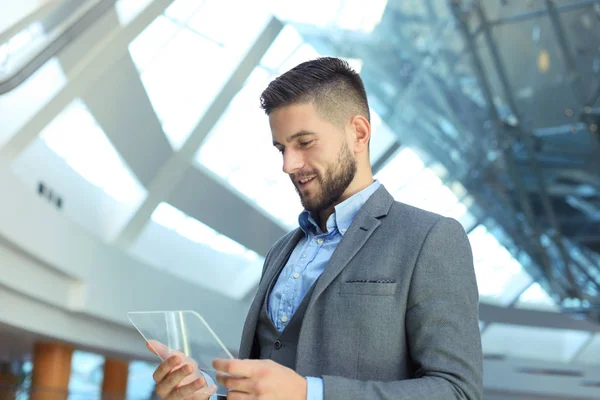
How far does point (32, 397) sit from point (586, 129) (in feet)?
35.9

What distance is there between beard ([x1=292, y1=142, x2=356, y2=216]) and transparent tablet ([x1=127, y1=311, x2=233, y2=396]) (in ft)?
1.88

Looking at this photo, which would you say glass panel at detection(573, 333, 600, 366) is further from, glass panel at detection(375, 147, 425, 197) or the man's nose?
the man's nose

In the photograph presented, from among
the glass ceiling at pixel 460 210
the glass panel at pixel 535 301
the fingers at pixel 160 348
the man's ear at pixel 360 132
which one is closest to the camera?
the fingers at pixel 160 348

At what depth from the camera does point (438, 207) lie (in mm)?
26062

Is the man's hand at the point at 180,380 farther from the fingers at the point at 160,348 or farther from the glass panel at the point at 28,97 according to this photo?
the glass panel at the point at 28,97

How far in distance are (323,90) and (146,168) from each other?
12103mm

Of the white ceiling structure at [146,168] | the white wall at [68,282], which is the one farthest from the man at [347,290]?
the white wall at [68,282]

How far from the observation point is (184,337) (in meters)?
2.12

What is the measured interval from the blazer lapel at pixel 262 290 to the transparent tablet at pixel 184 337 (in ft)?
1.41

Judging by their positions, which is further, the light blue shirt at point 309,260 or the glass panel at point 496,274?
the glass panel at point 496,274

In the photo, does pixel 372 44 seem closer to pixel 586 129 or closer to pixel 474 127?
pixel 474 127

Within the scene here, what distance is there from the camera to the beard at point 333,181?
244 cm

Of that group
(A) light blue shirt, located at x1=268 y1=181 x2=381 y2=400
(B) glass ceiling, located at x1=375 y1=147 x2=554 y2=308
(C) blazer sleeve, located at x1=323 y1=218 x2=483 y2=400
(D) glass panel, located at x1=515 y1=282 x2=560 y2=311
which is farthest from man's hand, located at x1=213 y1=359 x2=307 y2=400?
(D) glass panel, located at x1=515 y1=282 x2=560 y2=311

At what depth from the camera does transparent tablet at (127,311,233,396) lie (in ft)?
6.81
